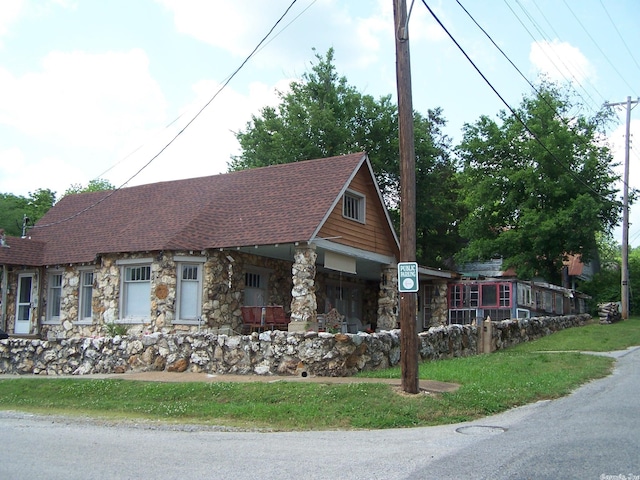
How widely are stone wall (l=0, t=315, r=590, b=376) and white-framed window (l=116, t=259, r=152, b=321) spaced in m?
3.38

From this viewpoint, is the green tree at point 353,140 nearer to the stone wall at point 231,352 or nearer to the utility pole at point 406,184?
the stone wall at point 231,352

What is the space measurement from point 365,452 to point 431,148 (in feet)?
97.7

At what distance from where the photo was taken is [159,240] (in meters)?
20.5

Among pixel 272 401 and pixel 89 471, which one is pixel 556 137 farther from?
pixel 89 471

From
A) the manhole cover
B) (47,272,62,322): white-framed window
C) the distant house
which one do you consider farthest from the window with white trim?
the manhole cover

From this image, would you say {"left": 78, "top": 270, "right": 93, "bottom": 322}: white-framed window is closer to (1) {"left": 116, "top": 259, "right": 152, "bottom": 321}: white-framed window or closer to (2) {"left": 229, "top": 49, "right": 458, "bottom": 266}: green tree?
(1) {"left": 116, "top": 259, "right": 152, "bottom": 321}: white-framed window

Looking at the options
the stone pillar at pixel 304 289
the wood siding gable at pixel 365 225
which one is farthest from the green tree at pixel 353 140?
the stone pillar at pixel 304 289

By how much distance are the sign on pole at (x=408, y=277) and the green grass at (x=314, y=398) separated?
1870mm

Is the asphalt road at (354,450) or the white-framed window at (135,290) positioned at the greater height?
the white-framed window at (135,290)

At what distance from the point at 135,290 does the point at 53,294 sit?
5063 millimetres

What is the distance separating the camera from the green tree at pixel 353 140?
3559 centimetres

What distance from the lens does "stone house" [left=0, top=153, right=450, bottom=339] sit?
64.9 feet

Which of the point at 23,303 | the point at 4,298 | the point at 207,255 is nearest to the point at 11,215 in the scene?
the point at 4,298

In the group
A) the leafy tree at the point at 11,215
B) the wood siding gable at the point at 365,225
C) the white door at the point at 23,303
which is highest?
the leafy tree at the point at 11,215
